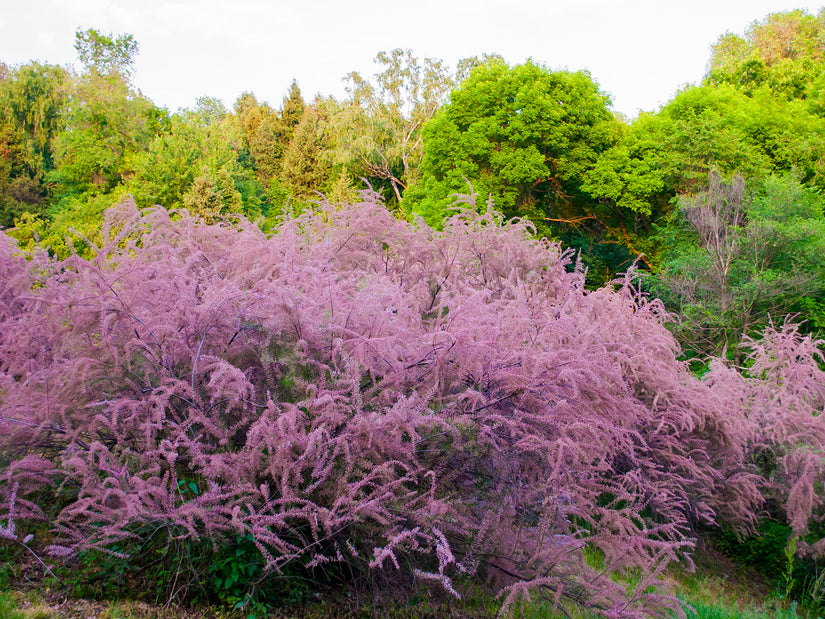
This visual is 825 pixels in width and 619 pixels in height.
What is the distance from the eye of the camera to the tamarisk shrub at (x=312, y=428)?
375cm

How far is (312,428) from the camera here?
3.92 m

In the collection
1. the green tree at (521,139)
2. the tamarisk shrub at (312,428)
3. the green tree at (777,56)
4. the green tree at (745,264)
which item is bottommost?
the tamarisk shrub at (312,428)

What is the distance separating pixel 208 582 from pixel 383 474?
1.29m

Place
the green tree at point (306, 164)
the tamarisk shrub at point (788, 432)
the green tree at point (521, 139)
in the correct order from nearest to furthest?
the tamarisk shrub at point (788, 432) < the green tree at point (521, 139) < the green tree at point (306, 164)

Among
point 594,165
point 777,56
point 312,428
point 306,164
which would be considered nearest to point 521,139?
point 594,165

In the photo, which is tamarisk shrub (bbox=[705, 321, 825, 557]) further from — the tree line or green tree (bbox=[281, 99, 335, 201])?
green tree (bbox=[281, 99, 335, 201])

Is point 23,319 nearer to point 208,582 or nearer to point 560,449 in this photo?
point 208,582

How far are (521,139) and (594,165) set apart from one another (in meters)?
3.29

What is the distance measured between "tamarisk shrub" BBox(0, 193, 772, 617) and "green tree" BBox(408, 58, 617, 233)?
20022mm

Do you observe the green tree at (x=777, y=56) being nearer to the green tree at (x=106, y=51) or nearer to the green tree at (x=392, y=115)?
the green tree at (x=392, y=115)

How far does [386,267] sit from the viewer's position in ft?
23.1

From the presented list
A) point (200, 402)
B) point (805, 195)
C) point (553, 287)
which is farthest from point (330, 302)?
point (805, 195)

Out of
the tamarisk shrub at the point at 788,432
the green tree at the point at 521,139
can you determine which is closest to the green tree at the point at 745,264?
the green tree at the point at 521,139

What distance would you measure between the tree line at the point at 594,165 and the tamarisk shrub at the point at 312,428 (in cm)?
953
